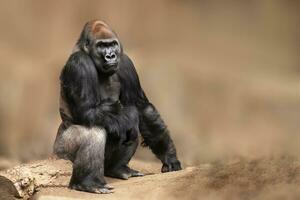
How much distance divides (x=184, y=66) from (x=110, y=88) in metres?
3.72

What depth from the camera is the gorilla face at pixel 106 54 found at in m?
6.74

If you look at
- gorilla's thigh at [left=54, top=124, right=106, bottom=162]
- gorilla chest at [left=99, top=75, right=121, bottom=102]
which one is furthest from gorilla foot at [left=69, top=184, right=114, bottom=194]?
gorilla chest at [left=99, top=75, right=121, bottom=102]

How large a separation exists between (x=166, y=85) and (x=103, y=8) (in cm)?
142

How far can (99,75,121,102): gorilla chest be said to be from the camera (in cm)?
687

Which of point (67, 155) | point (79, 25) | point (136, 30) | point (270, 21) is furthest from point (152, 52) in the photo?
point (67, 155)

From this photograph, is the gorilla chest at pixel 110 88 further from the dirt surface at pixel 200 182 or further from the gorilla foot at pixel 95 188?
the gorilla foot at pixel 95 188

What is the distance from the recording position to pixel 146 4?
1081 cm

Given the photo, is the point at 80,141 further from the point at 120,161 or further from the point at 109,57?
the point at 109,57

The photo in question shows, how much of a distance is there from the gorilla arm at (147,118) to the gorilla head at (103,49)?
263 mm

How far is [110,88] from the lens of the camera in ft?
22.8

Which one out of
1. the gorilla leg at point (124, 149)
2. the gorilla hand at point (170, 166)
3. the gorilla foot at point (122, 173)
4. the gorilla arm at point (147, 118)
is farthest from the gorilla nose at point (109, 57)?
the gorilla hand at point (170, 166)

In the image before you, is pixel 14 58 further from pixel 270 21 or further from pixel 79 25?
pixel 270 21

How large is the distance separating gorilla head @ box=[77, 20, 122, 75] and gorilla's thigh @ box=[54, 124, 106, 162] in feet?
1.96

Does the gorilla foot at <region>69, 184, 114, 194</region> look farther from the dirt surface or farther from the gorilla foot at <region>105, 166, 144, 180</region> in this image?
the gorilla foot at <region>105, 166, 144, 180</region>
